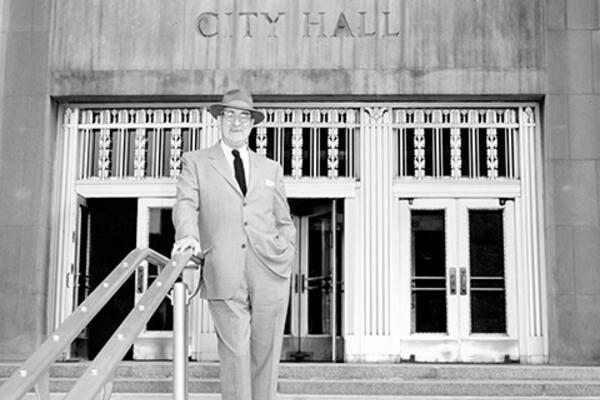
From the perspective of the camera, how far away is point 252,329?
14.4 feet

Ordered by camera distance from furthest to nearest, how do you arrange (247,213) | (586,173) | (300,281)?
1. (300,281)
2. (586,173)
3. (247,213)

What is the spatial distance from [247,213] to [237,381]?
0.83 metres

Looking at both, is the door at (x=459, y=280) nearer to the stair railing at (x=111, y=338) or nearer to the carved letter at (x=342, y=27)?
the carved letter at (x=342, y=27)

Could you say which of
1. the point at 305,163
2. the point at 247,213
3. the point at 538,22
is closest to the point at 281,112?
the point at 305,163

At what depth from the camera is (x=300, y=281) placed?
11.9m

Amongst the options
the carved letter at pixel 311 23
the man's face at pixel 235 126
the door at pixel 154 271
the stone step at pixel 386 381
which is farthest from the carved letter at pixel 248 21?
the man's face at pixel 235 126

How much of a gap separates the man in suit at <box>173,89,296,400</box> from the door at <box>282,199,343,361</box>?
6811mm

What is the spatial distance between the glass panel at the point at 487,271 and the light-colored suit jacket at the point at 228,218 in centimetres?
623

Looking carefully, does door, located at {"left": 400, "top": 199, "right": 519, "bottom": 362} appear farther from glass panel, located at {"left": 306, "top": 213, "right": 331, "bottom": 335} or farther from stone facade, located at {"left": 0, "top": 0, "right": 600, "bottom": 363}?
glass panel, located at {"left": 306, "top": 213, "right": 331, "bottom": 335}

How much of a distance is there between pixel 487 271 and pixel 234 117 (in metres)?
6.53

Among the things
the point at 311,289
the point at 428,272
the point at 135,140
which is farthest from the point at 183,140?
the point at 428,272

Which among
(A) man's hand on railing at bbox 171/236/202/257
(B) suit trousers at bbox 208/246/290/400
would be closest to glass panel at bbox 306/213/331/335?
(B) suit trousers at bbox 208/246/290/400

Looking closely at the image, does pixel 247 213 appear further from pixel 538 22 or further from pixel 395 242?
pixel 538 22

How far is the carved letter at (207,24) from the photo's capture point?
10.6m
